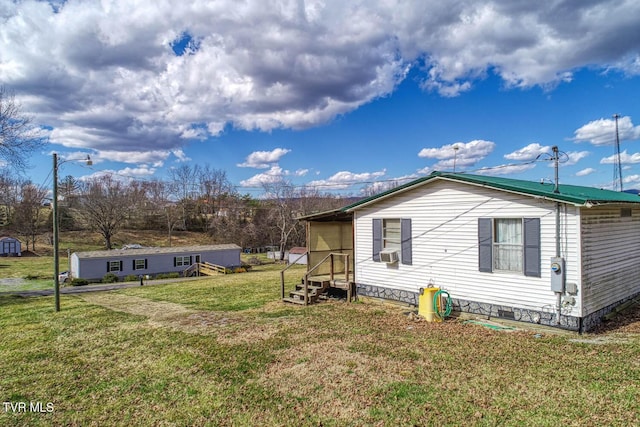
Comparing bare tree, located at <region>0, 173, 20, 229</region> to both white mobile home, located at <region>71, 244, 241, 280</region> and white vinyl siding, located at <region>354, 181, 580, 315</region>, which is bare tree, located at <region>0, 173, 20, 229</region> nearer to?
white mobile home, located at <region>71, 244, 241, 280</region>

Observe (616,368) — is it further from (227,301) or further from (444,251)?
(227,301)

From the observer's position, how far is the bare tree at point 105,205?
139ft

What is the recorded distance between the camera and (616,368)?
18.2ft

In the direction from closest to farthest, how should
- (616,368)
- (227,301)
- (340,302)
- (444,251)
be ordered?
(616,368) → (444,251) → (340,302) → (227,301)

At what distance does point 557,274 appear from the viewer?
757 cm

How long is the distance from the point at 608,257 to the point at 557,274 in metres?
1.99

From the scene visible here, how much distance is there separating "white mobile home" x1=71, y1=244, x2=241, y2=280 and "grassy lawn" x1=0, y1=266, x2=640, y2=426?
20.7m

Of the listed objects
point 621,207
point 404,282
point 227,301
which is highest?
point 621,207

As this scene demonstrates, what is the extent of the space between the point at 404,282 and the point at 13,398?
8496 millimetres

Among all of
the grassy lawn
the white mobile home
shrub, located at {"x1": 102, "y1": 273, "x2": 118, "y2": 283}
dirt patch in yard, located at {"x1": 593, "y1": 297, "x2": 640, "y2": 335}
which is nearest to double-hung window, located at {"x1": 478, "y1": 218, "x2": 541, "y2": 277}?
the grassy lawn

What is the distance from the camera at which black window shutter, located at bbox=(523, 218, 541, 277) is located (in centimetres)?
790

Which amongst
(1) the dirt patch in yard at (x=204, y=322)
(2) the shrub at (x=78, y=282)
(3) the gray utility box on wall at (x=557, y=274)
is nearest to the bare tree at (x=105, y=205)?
(2) the shrub at (x=78, y=282)

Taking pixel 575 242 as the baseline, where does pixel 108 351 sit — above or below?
below

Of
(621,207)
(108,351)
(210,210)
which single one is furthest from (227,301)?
(210,210)
